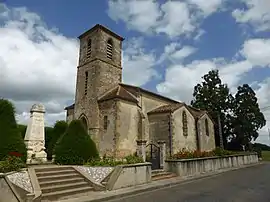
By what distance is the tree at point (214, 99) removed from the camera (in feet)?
135

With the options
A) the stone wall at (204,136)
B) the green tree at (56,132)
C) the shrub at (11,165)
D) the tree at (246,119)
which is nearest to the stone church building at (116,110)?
the stone wall at (204,136)

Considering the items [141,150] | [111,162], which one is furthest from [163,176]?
[111,162]

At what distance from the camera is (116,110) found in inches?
821

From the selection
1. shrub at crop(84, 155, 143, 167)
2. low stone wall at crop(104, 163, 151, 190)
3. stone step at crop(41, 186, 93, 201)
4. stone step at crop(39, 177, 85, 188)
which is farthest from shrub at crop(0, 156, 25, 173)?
shrub at crop(84, 155, 143, 167)

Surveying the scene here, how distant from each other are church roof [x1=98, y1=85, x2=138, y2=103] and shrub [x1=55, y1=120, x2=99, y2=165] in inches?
319

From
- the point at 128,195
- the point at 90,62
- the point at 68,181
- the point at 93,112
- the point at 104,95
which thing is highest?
Result: the point at 90,62

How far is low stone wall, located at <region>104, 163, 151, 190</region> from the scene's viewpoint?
1072cm

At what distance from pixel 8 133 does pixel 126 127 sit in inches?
448

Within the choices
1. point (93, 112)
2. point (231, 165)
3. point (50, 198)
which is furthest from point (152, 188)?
point (231, 165)

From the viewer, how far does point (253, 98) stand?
4169 centimetres

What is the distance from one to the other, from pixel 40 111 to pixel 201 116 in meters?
20.1

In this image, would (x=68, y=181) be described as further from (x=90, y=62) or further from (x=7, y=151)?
(x=90, y=62)

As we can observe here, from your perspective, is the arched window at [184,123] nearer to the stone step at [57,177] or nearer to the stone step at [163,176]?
the stone step at [163,176]

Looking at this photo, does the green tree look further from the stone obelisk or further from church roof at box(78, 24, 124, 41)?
church roof at box(78, 24, 124, 41)
